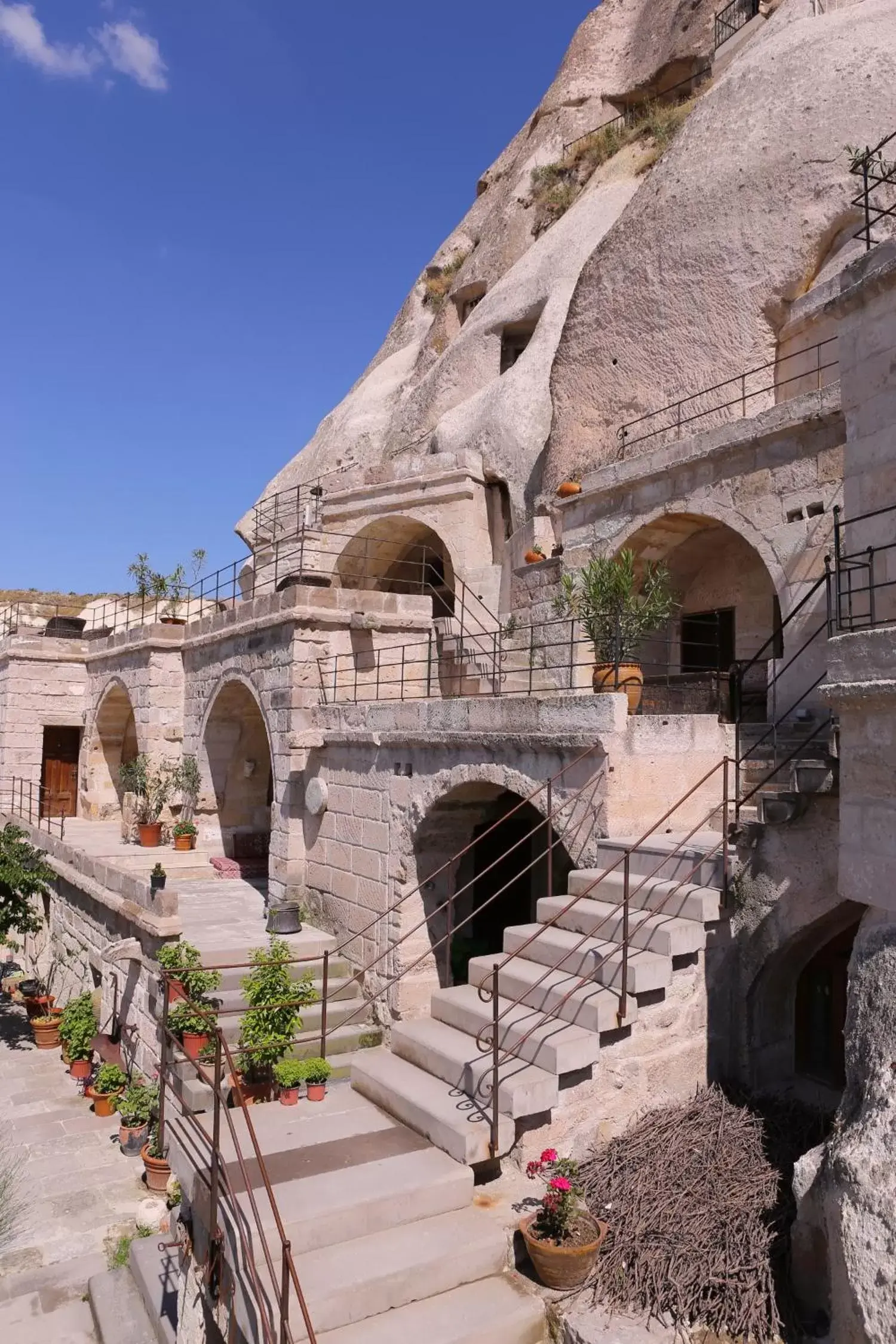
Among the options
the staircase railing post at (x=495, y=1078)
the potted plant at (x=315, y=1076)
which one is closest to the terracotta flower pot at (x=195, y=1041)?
the potted plant at (x=315, y=1076)

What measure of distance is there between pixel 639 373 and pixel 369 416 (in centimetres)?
1050

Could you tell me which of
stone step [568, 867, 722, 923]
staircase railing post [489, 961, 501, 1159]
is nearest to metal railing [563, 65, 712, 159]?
stone step [568, 867, 722, 923]

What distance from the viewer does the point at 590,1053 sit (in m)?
5.61

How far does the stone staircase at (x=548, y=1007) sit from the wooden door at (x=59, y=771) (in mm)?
17360

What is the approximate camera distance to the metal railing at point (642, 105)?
21.8 metres

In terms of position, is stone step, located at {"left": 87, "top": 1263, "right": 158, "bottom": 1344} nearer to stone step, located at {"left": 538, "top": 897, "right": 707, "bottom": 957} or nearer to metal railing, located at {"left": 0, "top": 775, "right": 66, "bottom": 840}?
stone step, located at {"left": 538, "top": 897, "right": 707, "bottom": 957}

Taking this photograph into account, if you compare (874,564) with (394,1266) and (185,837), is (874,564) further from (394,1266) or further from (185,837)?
(185,837)

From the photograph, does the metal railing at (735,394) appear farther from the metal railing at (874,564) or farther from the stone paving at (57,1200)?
the stone paving at (57,1200)

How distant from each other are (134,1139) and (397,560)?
1303cm

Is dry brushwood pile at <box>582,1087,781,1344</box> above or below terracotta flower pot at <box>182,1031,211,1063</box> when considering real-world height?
above

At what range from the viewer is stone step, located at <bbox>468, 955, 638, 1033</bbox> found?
573 cm

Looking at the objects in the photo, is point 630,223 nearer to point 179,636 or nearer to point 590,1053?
point 179,636

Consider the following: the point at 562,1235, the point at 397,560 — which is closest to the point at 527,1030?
the point at 562,1235

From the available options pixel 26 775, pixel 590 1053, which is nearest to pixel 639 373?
pixel 590 1053
